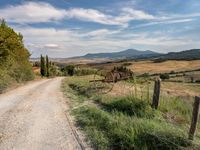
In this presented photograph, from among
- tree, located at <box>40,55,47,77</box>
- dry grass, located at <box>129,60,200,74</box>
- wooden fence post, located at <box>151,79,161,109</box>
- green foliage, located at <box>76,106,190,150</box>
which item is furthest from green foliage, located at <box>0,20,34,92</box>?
dry grass, located at <box>129,60,200,74</box>

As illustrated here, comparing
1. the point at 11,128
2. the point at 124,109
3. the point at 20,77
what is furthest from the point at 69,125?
the point at 20,77

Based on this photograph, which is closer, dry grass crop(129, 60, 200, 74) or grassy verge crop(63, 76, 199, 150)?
grassy verge crop(63, 76, 199, 150)

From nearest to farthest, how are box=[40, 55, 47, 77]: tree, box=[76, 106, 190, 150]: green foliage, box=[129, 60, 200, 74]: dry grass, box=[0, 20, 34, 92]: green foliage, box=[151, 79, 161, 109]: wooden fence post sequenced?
box=[76, 106, 190, 150]: green foliage < box=[151, 79, 161, 109]: wooden fence post < box=[0, 20, 34, 92]: green foliage < box=[40, 55, 47, 77]: tree < box=[129, 60, 200, 74]: dry grass

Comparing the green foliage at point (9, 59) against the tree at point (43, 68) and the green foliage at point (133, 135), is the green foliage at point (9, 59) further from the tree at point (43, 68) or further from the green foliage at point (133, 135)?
the tree at point (43, 68)

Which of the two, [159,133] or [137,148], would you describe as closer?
[137,148]

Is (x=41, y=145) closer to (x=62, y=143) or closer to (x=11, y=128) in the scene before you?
(x=62, y=143)

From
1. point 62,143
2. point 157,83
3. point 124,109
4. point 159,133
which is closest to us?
point 159,133

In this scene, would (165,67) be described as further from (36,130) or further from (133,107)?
(36,130)

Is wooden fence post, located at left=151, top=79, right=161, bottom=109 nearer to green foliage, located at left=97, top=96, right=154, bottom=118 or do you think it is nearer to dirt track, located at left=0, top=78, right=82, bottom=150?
green foliage, located at left=97, top=96, right=154, bottom=118

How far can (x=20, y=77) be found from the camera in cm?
3581

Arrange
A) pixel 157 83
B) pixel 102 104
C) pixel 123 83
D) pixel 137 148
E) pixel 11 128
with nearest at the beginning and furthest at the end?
pixel 137 148, pixel 11 128, pixel 157 83, pixel 102 104, pixel 123 83

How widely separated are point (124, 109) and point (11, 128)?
177 inches

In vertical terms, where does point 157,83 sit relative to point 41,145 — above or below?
above

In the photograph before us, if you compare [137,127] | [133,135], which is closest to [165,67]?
[137,127]
